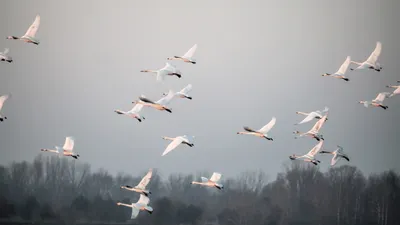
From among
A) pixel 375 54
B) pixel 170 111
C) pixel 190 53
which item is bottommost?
pixel 170 111

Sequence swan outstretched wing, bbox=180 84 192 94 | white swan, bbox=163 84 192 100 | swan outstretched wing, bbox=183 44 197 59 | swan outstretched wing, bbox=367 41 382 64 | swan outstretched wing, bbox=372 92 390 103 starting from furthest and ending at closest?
swan outstretched wing, bbox=372 92 390 103, swan outstretched wing, bbox=183 44 197 59, swan outstretched wing, bbox=367 41 382 64, swan outstretched wing, bbox=180 84 192 94, white swan, bbox=163 84 192 100

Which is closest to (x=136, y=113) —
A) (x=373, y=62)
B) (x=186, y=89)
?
(x=186, y=89)

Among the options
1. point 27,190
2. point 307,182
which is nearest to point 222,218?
point 307,182

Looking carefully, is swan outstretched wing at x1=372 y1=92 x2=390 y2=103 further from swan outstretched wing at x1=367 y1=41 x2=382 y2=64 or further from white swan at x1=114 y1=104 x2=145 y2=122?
white swan at x1=114 y1=104 x2=145 y2=122

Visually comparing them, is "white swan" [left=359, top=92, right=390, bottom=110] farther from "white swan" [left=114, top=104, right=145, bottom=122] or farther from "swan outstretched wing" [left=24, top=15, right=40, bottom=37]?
"swan outstretched wing" [left=24, top=15, right=40, bottom=37]

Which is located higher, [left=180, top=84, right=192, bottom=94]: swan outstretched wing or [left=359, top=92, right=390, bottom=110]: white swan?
[left=359, top=92, right=390, bottom=110]: white swan

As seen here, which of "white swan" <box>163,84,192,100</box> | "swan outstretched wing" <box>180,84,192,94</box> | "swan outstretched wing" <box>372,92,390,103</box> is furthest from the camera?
→ "swan outstretched wing" <box>372,92,390,103</box>

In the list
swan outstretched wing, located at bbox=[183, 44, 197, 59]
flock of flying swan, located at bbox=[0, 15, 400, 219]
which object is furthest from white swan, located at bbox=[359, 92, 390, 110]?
swan outstretched wing, located at bbox=[183, 44, 197, 59]

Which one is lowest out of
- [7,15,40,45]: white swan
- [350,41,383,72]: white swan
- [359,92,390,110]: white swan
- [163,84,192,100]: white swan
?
[163,84,192,100]: white swan

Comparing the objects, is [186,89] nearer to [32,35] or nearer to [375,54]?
[32,35]

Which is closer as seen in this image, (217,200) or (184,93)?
(184,93)

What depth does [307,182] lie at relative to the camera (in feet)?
308

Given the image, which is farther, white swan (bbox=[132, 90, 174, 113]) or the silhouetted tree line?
the silhouetted tree line

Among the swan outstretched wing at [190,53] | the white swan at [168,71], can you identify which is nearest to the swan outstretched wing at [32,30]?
the white swan at [168,71]
